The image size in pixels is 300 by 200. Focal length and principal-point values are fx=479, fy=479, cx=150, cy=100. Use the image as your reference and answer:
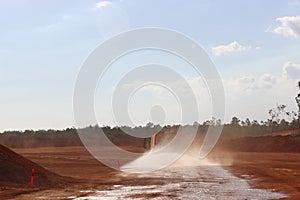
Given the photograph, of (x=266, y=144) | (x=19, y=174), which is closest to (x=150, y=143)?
(x=266, y=144)

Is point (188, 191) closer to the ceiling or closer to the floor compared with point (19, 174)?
closer to the floor

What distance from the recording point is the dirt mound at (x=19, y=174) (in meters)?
25.7

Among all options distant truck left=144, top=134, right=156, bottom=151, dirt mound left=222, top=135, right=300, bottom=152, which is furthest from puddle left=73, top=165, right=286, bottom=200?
dirt mound left=222, top=135, right=300, bottom=152

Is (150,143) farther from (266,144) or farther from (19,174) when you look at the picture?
(19,174)

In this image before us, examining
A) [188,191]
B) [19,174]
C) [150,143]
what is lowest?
[188,191]

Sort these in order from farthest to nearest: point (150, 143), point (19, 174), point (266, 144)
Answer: point (266, 144) < point (150, 143) < point (19, 174)

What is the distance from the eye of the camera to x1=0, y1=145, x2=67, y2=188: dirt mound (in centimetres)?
2566

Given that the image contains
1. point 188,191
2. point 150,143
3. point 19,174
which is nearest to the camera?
A: point 188,191

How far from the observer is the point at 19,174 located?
26828 mm

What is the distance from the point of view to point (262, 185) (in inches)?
969

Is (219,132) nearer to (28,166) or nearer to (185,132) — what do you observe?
(185,132)

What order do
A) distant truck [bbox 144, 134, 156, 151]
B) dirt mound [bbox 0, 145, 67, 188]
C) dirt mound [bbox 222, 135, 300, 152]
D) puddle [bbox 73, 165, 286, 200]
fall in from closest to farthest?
puddle [bbox 73, 165, 286, 200], dirt mound [bbox 0, 145, 67, 188], distant truck [bbox 144, 134, 156, 151], dirt mound [bbox 222, 135, 300, 152]

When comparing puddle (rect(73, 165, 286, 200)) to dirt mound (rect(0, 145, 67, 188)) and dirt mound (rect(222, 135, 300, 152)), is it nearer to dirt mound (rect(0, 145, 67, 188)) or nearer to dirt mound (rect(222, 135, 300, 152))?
dirt mound (rect(0, 145, 67, 188))

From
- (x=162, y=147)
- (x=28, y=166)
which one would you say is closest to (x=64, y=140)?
(x=162, y=147)
